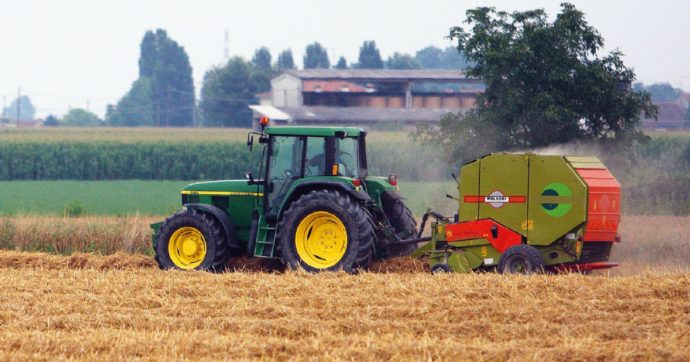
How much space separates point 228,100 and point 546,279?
254 feet

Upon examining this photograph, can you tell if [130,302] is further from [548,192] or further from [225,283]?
[548,192]

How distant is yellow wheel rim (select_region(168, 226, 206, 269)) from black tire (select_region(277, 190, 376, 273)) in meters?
1.35

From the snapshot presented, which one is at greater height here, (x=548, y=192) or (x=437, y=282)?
(x=548, y=192)

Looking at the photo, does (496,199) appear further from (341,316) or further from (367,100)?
(367,100)

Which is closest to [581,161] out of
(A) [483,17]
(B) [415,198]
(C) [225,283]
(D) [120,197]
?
(C) [225,283]

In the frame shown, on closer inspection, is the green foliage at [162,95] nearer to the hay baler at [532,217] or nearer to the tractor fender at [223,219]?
the tractor fender at [223,219]

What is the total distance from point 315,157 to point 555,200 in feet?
10.9

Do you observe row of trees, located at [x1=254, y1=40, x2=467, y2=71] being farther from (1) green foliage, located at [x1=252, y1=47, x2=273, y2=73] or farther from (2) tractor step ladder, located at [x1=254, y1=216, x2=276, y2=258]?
(2) tractor step ladder, located at [x1=254, y1=216, x2=276, y2=258]

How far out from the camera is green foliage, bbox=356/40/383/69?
369 ft

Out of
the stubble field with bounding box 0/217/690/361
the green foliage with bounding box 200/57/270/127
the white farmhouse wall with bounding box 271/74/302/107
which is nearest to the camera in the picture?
the stubble field with bounding box 0/217/690/361

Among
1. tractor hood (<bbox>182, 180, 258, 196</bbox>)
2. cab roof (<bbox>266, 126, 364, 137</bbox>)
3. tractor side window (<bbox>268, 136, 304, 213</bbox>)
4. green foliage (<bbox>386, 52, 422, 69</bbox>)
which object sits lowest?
tractor hood (<bbox>182, 180, 258, 196</bbox>)

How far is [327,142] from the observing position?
49.2 feet

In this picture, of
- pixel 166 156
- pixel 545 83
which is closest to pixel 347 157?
pixel 545 83

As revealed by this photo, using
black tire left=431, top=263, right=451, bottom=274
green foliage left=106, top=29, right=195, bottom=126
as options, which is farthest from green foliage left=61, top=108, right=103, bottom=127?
black tire left=431, top=263, right=451, bottom=274
